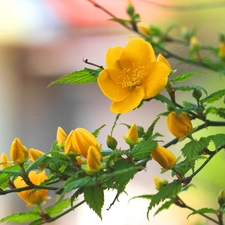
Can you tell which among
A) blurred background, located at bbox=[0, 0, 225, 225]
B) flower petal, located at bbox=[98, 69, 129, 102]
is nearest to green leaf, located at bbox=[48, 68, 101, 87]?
flower petal, located at bbox=[98, 69, 129, 102]

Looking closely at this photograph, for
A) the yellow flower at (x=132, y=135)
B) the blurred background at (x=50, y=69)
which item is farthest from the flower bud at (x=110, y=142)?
the blurred background at (x=50, y=69)

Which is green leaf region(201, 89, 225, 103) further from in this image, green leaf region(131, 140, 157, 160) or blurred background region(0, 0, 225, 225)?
blurred background region(0, 0, 225, 225)

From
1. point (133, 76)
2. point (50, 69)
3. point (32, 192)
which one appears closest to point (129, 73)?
point (133, 76)

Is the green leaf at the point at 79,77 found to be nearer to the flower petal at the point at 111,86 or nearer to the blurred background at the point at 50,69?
the flower petal at the point at 111,86

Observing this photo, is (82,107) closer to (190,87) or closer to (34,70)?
(34,70)

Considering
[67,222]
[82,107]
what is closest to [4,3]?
[82,107]

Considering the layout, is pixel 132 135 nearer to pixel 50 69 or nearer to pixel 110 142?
pixel 110 142
